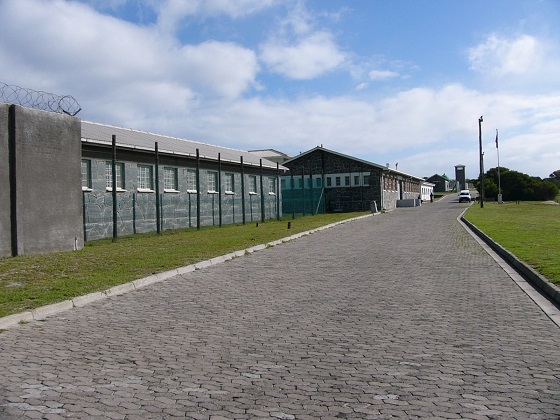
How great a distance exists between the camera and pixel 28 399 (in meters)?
4.76

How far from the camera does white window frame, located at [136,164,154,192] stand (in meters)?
25.7

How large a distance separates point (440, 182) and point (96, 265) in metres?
144

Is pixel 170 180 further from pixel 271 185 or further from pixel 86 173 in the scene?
pixel 271 185

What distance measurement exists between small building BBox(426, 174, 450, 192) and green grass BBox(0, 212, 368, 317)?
5268 inches

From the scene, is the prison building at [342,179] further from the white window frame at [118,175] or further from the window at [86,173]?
the window at [86,173]

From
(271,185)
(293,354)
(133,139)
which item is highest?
(133,139)

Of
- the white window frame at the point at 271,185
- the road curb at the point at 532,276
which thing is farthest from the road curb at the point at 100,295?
the white window frame at the point at 271,185

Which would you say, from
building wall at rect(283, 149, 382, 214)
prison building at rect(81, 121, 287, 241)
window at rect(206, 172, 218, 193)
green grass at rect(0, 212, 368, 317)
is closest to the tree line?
building wall at rect(283, 149, 382, 214)

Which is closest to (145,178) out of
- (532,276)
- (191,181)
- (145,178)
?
(145,178)

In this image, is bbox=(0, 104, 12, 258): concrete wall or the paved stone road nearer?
the paved stone road

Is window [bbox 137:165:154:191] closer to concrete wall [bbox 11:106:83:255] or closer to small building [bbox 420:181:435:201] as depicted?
concrete wall [bbox 11:106:83:255]

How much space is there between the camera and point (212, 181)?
104ft

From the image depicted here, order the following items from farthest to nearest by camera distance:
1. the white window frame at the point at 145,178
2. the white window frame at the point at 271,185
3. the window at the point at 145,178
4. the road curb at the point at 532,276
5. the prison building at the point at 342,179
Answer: the prison building at the point at 342,179 < the white window frame at the point at 271,185 < the window at the point at 145,178 < the white window frame at the point at 145,178 < the road curb at the point at 532,276

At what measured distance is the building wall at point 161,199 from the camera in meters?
22.5
